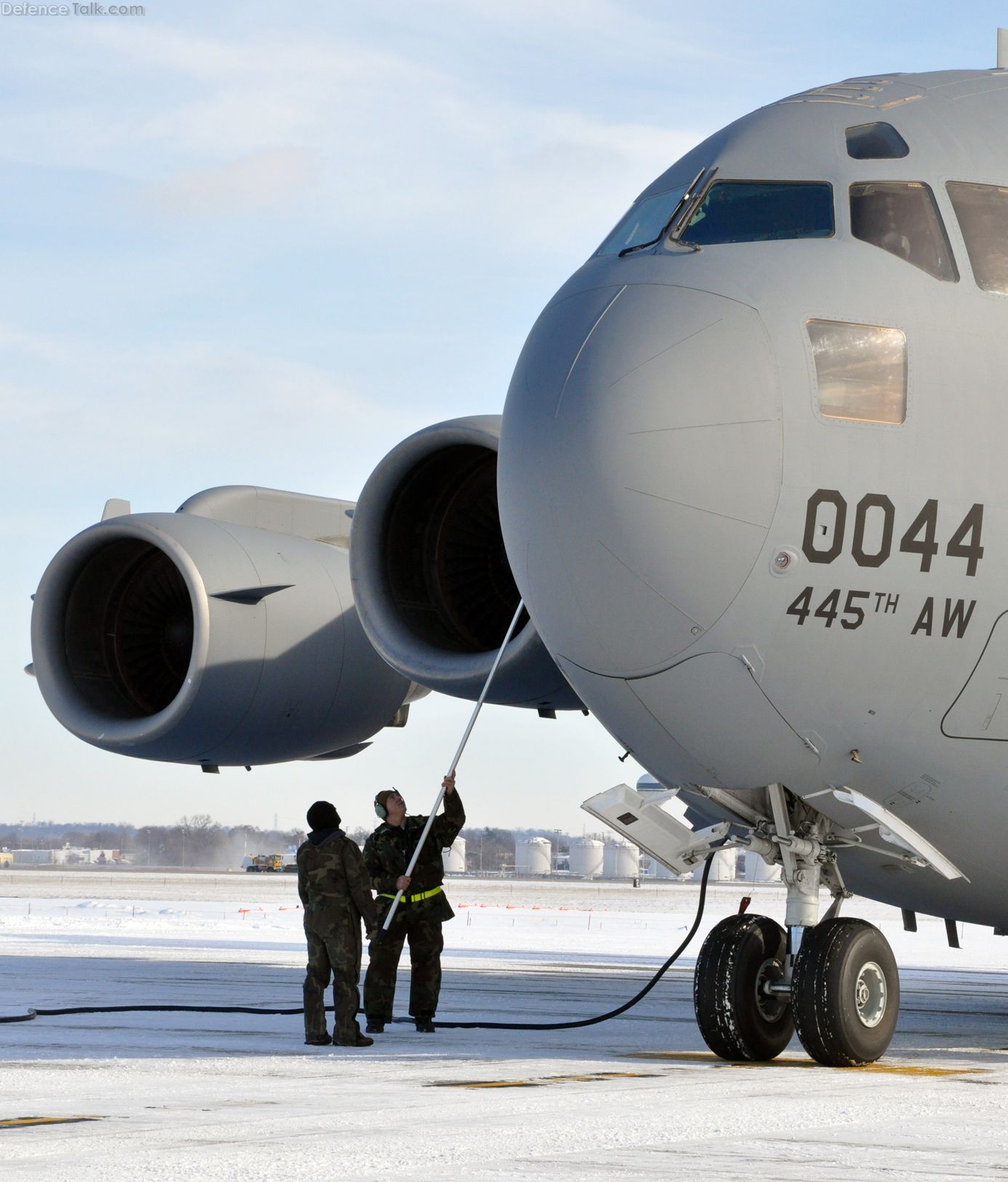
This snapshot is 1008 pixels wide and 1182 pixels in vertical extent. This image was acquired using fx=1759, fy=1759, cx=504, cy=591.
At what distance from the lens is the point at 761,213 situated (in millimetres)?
9547

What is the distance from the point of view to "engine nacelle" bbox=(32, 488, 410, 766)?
14711mm

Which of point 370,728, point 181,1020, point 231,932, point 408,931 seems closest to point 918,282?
point 408,931

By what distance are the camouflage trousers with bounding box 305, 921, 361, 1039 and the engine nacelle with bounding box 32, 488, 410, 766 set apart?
12.7ft

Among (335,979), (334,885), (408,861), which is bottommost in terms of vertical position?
(335,979)

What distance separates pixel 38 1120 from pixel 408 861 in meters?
5.32

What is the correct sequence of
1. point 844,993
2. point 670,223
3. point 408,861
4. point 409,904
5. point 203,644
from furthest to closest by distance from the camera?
1. point 203,644
2. point 408,861
3. point 409,904
4. point 670,223
5. point 844,993

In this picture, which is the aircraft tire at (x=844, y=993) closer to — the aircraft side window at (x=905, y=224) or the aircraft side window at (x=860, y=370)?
the aircraft side window at (x=860, y=370)

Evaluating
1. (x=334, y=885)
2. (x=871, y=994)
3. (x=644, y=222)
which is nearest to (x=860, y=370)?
(x=644, y=222)

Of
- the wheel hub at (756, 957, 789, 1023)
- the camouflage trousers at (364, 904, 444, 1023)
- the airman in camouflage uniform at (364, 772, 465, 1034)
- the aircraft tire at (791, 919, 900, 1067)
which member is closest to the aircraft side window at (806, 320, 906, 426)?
the aircraft tire at (791, 919, 900, 1067)

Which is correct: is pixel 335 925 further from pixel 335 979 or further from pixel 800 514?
pixel 800 514

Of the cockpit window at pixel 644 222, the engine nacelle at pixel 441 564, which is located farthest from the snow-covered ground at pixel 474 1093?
the cockpit window at pixel 644 222

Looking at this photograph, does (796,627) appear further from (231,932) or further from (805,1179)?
(231,932)

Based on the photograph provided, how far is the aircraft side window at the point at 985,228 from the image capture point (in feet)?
30.9

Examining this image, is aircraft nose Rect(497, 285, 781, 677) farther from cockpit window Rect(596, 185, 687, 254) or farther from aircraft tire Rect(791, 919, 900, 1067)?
aircraft tire Rect(791, 919, 900, 1067)
